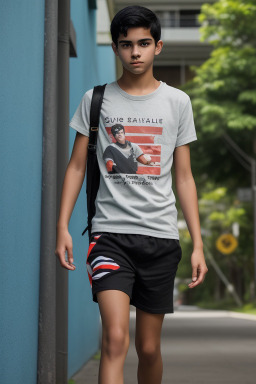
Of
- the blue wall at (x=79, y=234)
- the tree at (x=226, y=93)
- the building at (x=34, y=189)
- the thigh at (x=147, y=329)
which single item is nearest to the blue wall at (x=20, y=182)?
the building at (x=34, y=189)

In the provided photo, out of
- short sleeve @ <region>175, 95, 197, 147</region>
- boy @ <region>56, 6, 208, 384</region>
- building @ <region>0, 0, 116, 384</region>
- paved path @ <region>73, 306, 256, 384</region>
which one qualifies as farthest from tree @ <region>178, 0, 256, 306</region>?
boy @ <region>56, 6, 208, 384</region>

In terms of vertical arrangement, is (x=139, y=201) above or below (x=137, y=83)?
below

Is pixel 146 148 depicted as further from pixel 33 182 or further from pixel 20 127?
pixel 33 182

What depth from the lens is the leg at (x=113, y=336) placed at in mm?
3805

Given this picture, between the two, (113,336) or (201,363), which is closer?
(113,336)

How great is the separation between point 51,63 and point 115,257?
214 centimetres

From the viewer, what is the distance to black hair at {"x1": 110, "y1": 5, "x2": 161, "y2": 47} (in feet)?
13.4

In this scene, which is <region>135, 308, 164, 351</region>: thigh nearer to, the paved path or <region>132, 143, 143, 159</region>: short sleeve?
<region>132, 143, 143, 159</region>: short sleeve

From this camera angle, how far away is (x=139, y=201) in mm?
4047

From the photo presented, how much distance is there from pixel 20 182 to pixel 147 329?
1092mm

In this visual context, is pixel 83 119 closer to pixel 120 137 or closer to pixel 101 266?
pixel 120 137

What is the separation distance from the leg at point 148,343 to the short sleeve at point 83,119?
828 mm

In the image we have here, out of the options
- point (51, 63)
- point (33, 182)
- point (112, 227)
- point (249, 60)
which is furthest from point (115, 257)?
point (249, 60)

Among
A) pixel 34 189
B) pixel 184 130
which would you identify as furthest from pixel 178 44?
pixel 184 130
